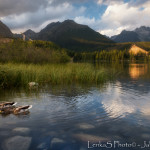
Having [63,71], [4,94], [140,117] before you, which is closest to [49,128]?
[140,117]

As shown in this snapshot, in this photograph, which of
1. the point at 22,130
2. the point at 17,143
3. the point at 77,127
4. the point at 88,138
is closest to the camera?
the point at 17,143

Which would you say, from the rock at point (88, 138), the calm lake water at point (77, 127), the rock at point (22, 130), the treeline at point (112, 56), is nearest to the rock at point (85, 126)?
the calm lake water at point (77, 127)

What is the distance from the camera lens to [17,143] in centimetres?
654

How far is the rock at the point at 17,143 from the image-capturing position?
6.26m

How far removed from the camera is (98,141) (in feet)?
21.8

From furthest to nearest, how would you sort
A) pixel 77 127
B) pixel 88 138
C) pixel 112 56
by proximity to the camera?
pixel 112 56 < pixel 77 127 < pixel 88 138

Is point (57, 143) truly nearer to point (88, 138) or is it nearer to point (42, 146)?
point (42, 146)

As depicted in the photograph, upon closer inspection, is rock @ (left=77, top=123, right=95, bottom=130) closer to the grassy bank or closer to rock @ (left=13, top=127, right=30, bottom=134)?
rock @ (left=13, top=127, right=30, bottom=134)

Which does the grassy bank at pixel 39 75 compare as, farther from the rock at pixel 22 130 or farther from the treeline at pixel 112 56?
the treeline at pixel 112 56

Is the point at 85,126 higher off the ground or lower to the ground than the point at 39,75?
lower

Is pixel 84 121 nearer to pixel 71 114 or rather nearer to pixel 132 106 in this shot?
pixel 71 114

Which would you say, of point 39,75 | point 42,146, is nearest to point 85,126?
point 42,146

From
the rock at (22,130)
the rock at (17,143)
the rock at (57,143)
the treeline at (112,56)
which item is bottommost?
the rock at (57,143)

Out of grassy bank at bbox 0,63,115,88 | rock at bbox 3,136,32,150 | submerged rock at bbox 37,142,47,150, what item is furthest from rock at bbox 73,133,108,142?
grassy bank at bbox 0,63,115,88
